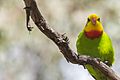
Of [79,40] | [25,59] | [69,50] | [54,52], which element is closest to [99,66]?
[69,50]

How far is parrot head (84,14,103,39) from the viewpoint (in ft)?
9.31

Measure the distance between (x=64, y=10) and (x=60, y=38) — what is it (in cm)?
354

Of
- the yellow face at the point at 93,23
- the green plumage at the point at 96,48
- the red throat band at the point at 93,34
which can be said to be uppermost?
the yellow face at the point at 93,23

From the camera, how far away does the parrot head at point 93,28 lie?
9.31 feet

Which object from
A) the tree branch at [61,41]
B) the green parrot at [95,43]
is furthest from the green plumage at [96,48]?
the tree branch at [61,41]

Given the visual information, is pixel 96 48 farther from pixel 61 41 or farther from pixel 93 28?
pixel 61 41

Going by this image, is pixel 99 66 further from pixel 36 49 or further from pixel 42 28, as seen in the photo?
pixel 36 49

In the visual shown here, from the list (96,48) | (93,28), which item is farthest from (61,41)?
(93,28)

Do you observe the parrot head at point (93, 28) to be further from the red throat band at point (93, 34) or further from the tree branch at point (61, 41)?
the tree branch at point (61, 41)

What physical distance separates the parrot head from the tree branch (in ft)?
3.05

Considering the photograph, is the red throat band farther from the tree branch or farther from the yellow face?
the tree branch

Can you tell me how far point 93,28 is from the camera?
2.91 metres

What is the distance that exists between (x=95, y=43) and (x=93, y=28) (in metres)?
0.13

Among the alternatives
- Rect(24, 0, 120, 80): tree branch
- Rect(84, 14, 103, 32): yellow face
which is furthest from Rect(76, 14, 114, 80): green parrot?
Rect(24, 0, 120, 80): tree branch
